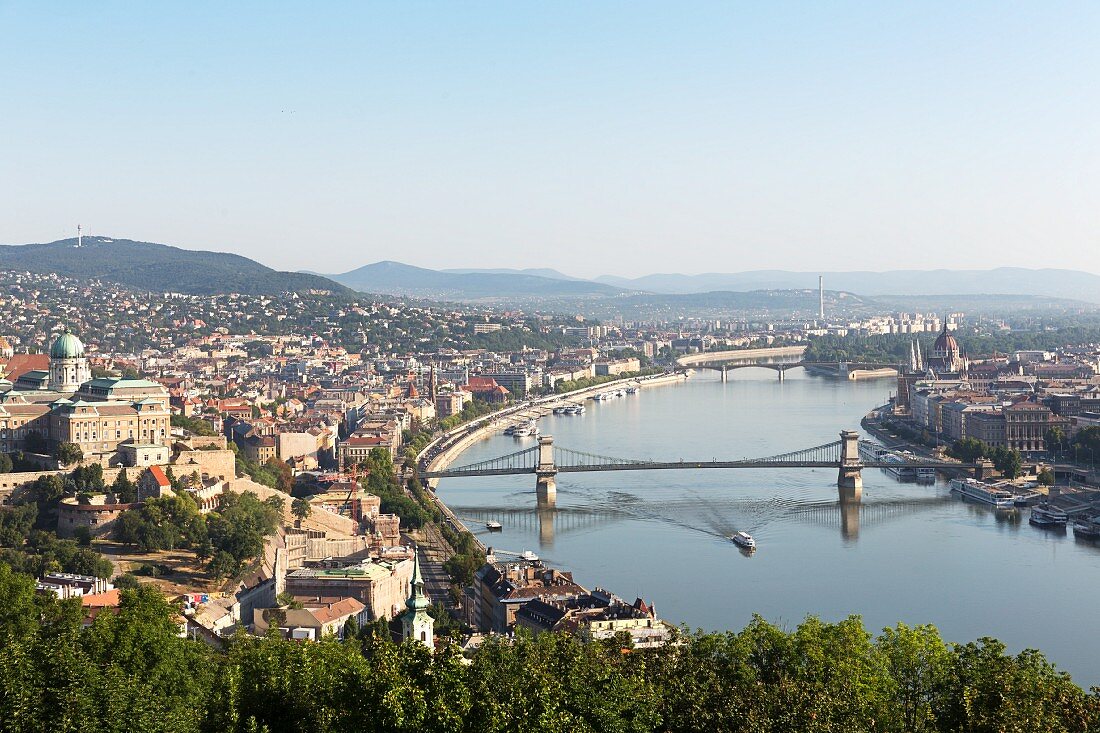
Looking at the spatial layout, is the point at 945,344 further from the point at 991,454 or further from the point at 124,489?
the point at 124,489

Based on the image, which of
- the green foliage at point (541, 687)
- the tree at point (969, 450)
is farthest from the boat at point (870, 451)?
the green foliage at point (541, 687)

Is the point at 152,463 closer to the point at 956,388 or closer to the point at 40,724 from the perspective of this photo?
the point at 40,724

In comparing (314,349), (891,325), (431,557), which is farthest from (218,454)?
(891,325)

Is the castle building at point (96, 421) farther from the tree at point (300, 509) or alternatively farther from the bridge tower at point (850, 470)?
the bridge tower at point (850, 470)

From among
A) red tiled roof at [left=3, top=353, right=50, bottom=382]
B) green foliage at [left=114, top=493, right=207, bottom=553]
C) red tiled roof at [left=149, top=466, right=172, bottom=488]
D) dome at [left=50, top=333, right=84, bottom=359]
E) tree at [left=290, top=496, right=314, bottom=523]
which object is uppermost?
dome at [left=50, top=333, right=84, bottom=359]

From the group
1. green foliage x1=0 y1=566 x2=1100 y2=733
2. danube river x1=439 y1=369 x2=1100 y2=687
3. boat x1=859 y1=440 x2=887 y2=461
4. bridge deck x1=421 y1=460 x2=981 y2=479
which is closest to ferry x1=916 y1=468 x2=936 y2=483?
bridge deck x1=421 y1=460 x2=981 y2=479

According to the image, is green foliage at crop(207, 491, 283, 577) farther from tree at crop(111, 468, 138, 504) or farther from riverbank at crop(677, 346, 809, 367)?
riverbank at crop(677, 346, 809, 367)

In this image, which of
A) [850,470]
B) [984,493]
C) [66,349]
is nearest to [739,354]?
[850,470]
